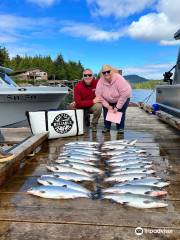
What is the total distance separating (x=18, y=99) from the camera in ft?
42.8

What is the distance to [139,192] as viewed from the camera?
3.18m

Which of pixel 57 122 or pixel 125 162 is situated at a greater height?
pixel 57 122

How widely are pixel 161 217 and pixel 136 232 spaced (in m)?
0.33

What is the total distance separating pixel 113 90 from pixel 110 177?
3317 millimetres

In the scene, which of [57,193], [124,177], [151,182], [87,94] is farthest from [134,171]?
[87,94]

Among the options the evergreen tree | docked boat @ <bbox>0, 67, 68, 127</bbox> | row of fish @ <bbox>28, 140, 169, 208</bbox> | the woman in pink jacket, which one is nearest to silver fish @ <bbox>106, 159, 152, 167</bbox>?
row of fish @ <bbox>28, 140, 169, 208</bbox>

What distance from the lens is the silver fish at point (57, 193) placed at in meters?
3.19

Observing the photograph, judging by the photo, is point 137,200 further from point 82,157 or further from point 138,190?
point 82,157

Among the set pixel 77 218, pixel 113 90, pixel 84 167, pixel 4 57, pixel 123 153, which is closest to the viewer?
pixel 77 218

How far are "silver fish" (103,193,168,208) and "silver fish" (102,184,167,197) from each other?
7cm

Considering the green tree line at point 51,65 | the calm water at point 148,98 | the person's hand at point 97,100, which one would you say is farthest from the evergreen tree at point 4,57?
the person's hand at point 97,100

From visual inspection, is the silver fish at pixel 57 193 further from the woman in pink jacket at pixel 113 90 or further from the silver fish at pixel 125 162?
the woman in pink jacket at pixel 113 90

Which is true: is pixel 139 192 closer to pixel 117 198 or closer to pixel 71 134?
pixel 117 198

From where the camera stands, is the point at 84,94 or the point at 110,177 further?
the point at 84,94
